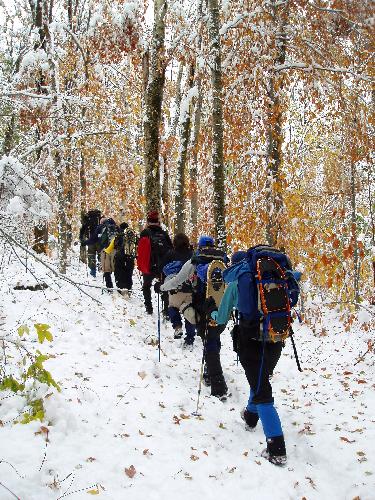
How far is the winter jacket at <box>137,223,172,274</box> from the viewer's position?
888 centimetres

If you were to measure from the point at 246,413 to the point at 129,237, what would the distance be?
6.29m

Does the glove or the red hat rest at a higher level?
the red hat

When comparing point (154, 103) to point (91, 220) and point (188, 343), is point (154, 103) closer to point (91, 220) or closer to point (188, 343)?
point (91, 220)

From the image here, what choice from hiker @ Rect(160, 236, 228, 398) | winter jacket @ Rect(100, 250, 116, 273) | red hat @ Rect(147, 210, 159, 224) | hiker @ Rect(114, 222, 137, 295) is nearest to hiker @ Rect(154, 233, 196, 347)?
hiker @ Rect(160, 236, 228, 398)

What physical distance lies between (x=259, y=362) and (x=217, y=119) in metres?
5.52

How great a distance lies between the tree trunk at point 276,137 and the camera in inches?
338

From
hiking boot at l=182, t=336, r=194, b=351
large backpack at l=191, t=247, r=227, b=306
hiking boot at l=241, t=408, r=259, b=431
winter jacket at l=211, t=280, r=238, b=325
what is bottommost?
hiking boot at l=241, t=408, r=259, b=431

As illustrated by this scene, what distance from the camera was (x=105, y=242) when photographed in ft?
38.6

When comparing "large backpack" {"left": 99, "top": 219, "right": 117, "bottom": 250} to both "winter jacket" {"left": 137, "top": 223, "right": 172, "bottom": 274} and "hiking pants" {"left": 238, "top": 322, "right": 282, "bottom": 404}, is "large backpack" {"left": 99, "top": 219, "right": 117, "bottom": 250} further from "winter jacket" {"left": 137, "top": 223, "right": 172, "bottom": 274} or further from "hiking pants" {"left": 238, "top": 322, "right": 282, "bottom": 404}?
"hiking pants" {"left": 238, "top": 322, "right": 282, "bottom": 404}

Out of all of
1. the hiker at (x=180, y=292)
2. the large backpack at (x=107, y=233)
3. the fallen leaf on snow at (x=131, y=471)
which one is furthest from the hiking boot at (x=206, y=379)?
the large backpack at (x=107, y=233)

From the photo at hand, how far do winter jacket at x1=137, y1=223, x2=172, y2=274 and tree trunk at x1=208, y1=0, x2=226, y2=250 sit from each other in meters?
1.19

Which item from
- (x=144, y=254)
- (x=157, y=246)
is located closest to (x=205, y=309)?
(x=157, y=246)

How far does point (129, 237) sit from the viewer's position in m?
10.6

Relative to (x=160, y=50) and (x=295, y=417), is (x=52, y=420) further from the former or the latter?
(x=160, y=50)
